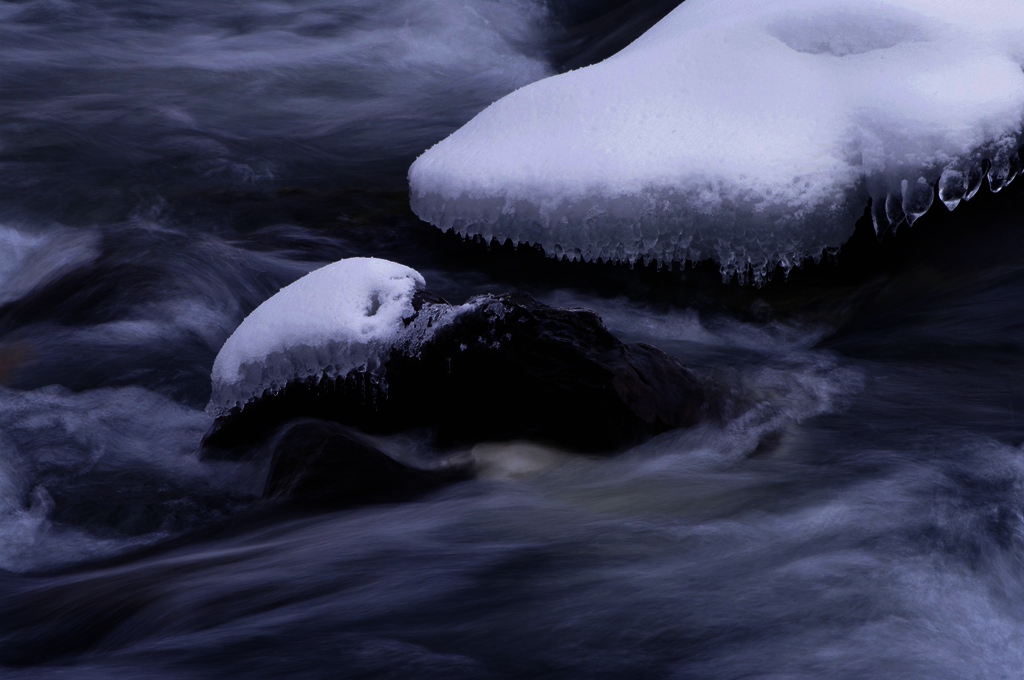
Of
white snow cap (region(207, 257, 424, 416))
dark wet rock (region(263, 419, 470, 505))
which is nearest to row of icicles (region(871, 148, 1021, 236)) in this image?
white snow cap (region(207, 257, 424, 416))

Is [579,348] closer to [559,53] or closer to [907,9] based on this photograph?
[907,9]

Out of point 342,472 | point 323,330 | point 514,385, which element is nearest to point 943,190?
point 514,385

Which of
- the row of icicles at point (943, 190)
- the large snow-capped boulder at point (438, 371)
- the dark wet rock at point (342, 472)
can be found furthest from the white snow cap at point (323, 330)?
the row of icicles at point (943, 190)

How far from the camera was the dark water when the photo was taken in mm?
2467

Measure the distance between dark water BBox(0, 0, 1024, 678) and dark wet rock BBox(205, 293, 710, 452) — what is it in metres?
0.09

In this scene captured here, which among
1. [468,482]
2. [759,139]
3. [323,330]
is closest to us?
[468,482]

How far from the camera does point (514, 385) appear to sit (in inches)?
136

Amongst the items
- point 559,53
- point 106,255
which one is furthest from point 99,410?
point 559,53

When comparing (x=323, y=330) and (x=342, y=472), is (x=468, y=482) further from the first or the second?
(x=323, y=330)

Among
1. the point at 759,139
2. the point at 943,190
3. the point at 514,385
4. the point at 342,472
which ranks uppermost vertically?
the point at 759,139

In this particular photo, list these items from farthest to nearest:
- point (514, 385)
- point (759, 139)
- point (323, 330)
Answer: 1. point (759, 139)
2. point (323, 330)
3. point (514, 385)

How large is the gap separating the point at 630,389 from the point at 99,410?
5.97ft

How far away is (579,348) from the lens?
3.48 metres

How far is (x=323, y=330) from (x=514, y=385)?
60cm
